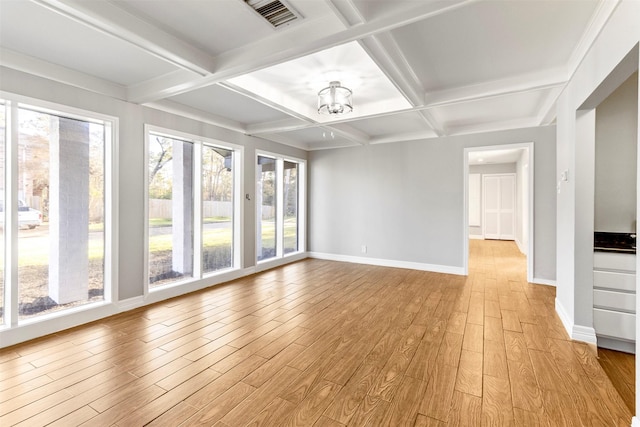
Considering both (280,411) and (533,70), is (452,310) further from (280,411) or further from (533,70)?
(533,70)

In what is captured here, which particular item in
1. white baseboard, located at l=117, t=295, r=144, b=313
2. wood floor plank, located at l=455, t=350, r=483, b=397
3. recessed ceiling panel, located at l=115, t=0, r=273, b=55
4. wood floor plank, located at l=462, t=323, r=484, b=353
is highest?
recessed ceiling panel, located at l=115, t=0, r=273, b=55

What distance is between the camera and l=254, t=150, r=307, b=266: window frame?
217 inches

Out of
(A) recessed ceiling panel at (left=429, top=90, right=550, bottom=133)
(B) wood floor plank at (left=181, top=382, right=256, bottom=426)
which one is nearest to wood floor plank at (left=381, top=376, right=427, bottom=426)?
(B) wood floor plank at (left=181, top=382, right=256, bottom=426)

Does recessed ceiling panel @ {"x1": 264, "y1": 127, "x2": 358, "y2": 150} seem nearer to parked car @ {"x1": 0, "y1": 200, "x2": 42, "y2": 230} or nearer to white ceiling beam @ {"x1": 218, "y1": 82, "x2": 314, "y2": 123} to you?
white ceiling beam @ {"x1": 218, "y1": 82, "x2": 314, "y2": 123}

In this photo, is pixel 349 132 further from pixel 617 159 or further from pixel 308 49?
pixel 617 159

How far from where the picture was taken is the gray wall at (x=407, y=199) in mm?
4535

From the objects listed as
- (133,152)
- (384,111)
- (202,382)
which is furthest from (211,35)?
(202,382)

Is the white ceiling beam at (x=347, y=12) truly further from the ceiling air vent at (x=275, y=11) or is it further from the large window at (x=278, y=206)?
the large window at (x=278, y=206)

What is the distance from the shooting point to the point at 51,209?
9.81 ft

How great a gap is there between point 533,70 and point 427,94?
3.35ft

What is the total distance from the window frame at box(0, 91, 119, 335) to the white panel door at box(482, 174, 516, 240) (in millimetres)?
10088

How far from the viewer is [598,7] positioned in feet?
6.51

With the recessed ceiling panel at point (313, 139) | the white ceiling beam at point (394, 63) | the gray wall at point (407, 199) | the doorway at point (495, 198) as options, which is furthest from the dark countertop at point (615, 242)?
the doorway at point (495, 198)

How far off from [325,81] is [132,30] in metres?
1.77
